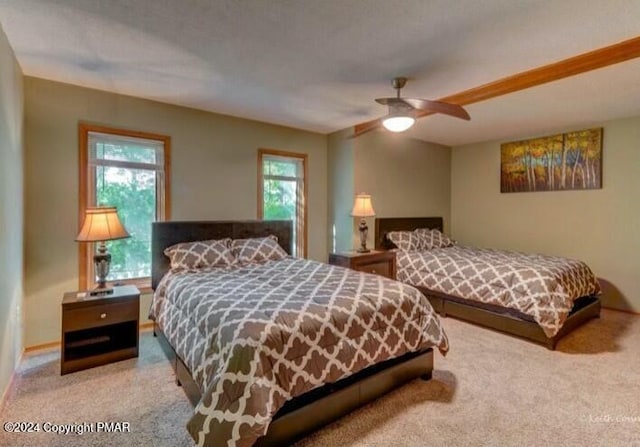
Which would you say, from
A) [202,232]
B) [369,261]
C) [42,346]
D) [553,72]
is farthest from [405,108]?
[42,346]

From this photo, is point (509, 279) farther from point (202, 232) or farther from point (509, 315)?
point (202, 232)

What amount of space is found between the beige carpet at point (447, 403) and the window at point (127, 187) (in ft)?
3.10

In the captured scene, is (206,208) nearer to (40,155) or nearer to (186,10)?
(40,155)

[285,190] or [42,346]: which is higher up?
[285,190]

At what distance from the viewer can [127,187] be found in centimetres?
346

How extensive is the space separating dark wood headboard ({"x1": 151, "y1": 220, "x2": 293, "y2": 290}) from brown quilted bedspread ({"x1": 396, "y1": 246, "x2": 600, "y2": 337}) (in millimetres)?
1704

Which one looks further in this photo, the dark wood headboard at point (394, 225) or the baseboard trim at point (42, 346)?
the dark wood headboard at point (394, 225)

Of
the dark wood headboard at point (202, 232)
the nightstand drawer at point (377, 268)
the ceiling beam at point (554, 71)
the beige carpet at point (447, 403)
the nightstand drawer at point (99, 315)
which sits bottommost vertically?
the beige carpet at point (447, 403)

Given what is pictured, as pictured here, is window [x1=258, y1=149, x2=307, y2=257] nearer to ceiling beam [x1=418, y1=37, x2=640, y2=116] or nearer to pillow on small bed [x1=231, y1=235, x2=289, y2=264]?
→ pillow on small bed [x1=231, y1=235, x2=289, y2=264]

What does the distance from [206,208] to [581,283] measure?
4319 millimetres

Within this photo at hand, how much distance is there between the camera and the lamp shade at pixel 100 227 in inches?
104

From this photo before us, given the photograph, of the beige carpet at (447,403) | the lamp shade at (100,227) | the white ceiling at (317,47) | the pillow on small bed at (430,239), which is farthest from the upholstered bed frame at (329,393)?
the pillow on small bed at (430,239)

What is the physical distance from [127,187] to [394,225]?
144 inches

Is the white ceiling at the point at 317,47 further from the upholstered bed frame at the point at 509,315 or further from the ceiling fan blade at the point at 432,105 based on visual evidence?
the upholstered bed frame at the point at 509,315
